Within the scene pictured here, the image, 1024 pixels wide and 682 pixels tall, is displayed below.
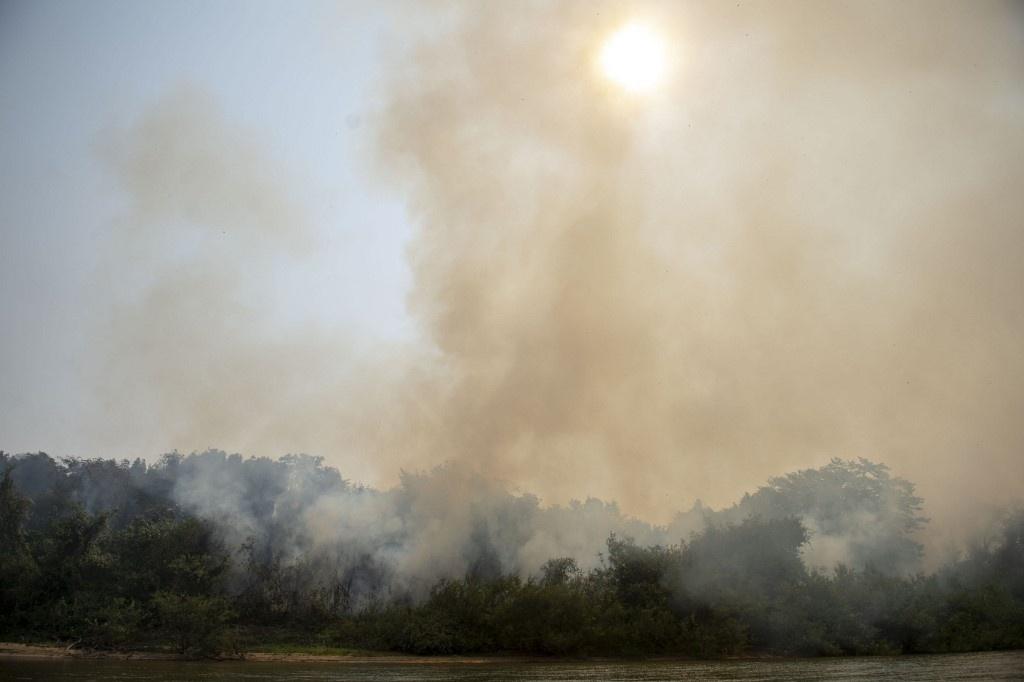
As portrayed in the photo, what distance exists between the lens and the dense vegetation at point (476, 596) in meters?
49.4

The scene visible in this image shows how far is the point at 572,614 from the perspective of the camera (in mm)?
49844

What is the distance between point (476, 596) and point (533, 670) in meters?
8.57

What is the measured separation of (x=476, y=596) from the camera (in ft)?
164

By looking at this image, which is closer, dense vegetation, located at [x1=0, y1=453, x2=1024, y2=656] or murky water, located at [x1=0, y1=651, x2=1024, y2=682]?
murky water, located at [x1=0, y1=651, x2=1024, y2=682]

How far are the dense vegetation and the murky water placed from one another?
11.2 feet

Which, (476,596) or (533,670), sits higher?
(476,596)

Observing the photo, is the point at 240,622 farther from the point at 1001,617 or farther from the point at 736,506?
the point at 1001,617

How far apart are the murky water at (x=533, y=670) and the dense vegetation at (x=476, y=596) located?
3.41 m

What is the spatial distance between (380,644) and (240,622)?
9.98m

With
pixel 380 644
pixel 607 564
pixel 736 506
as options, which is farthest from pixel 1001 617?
pixel 380 644

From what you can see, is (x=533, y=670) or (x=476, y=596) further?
(x=476, y=596)

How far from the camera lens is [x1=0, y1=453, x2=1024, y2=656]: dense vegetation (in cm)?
4944

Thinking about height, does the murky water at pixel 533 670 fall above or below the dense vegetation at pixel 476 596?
below

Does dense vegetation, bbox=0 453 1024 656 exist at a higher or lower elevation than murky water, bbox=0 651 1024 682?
higher
